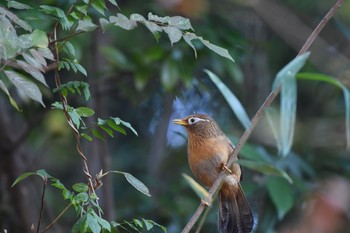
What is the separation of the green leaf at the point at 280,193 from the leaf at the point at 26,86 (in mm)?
2659

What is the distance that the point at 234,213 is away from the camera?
454 centimetres

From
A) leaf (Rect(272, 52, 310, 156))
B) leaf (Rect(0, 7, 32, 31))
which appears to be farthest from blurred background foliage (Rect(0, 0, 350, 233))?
leaf (Rect(0, 7, 32, 31))

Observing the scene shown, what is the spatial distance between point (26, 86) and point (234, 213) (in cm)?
218

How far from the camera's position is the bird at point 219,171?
4.52 m

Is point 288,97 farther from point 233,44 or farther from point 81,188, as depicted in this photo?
point 233,44

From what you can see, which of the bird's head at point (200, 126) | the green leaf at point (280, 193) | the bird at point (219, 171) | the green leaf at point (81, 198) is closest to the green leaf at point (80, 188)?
the green leaf at point (81, 198)

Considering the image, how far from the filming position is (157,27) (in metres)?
2.88

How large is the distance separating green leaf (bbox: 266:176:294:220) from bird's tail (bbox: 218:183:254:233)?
1.41ft

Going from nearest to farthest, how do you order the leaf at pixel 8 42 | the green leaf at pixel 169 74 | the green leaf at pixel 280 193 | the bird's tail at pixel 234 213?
the leaf at pixel 8 42
the bird's tail at pixel 234 213
the green leaf at pixel 280 193
the green leaf at pixel 169 74

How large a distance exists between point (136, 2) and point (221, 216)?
8.10ft

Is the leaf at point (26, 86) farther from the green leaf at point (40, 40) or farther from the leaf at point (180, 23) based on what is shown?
the leaf at point (180, 23)

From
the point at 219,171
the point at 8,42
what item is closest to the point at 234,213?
the point at 219,171

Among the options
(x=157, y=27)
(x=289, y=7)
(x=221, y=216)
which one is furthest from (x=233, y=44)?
(x=157, y=27)

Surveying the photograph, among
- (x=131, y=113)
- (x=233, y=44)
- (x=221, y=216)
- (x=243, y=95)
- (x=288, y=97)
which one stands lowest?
(x=131, y=113)
